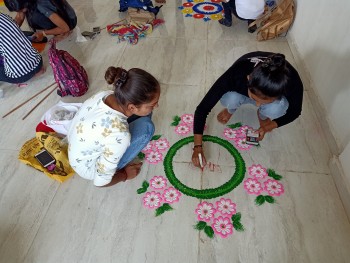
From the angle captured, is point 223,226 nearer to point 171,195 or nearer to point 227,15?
point 171,195

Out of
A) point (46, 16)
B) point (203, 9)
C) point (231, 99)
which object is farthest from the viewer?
point (203, 9)

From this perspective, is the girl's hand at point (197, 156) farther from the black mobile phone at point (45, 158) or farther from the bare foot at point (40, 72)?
the bare foot at point (40, 72)

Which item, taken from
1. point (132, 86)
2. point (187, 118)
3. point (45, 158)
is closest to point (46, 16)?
point (45, 158)

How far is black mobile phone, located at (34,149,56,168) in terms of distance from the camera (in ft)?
4.66

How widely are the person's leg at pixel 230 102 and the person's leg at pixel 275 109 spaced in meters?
0.12

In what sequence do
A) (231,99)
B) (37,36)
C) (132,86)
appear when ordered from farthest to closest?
(37,36)
(231,99)
(132,86)

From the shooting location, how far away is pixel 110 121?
1030 mm

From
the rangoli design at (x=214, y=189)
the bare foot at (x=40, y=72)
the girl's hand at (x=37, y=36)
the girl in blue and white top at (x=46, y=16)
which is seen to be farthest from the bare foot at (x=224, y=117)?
the girl's hand at (x=37, y=36)

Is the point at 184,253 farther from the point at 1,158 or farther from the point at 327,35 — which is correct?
the point at 327,35

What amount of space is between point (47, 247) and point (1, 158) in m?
0.67

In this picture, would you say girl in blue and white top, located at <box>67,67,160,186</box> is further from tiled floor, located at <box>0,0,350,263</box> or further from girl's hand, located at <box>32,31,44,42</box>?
girl's hand, located at <box>32,31,44,42</box>

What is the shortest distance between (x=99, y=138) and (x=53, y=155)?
1.70 ft

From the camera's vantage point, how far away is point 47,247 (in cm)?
121

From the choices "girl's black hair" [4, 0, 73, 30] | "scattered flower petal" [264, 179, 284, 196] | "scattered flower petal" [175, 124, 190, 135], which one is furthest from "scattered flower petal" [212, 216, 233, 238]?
"girl's black hair" [4, 0, 73, 30]
